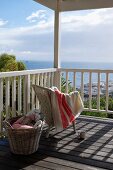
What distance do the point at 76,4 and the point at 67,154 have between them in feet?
10.3

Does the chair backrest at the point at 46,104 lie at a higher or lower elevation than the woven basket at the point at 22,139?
higher

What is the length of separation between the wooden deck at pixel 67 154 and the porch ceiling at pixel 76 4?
239cm

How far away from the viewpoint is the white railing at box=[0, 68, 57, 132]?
147 inches

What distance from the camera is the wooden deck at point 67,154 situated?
112 inches

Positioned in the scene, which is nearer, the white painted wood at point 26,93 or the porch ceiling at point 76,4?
the white painted wood at point 26,93

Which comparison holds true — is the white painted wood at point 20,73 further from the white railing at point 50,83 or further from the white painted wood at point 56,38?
the white painted wood at point 56,38

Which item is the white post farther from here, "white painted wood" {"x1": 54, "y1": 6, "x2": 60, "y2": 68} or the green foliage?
the green foliage

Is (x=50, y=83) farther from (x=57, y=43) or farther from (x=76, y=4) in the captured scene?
(x=76, y=4)

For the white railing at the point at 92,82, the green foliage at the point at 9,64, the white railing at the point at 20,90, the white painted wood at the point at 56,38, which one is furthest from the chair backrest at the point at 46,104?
the green foliage at the point at 9,64

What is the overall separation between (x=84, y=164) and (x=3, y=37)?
21.6m

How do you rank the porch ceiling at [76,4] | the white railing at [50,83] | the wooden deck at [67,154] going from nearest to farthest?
the wooden deck at [67,154], the white railing at [50,83], the porch ceiling at [76,4]

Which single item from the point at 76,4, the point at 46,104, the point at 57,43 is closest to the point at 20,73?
the point at 46,104

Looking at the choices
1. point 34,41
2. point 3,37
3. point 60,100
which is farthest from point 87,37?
point 60,100

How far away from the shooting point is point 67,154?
10.4ft
